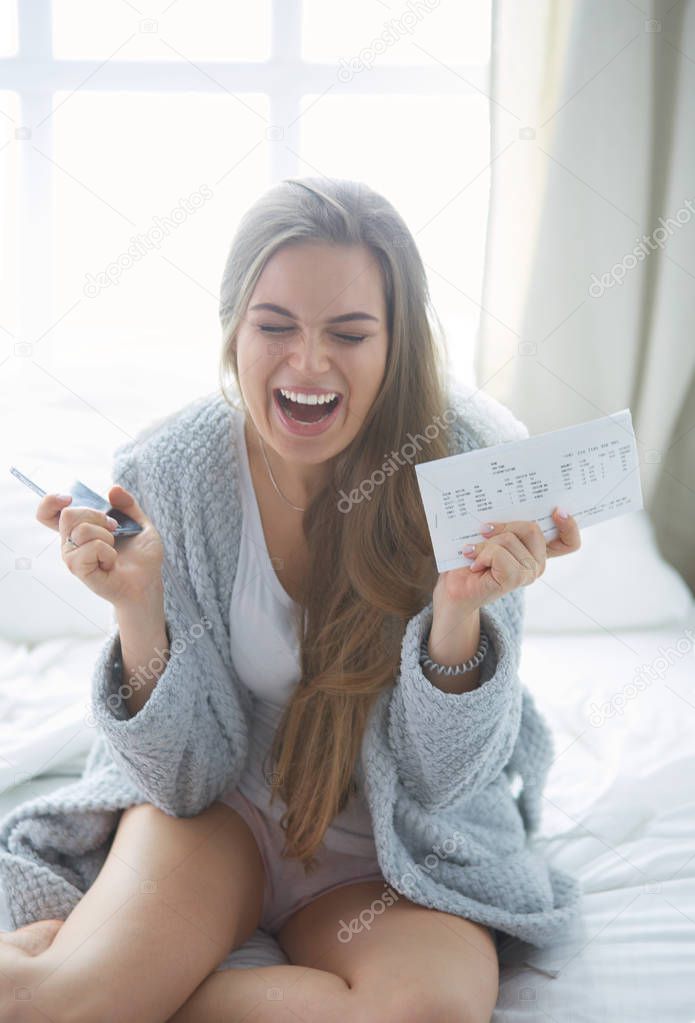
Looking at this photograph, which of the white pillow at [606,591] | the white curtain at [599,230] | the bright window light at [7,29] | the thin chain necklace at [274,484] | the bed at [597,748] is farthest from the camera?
the bright window light at [7,29]

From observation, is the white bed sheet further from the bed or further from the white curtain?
the white curtain

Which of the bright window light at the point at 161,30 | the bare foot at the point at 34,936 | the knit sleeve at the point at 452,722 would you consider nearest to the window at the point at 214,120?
the bright window light at the point at 161,30

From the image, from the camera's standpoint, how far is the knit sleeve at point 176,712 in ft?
3.53

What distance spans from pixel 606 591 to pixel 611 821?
1.97ft

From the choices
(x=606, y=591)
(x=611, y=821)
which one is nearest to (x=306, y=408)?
(x=611, y=821)

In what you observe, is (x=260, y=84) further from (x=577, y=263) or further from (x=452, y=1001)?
(x=452, y=1001)

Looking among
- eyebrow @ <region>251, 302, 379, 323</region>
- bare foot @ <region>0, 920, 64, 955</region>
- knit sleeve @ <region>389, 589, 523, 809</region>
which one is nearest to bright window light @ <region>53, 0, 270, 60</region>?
eyebrow @ <region>251, 302, 379, 323</region>

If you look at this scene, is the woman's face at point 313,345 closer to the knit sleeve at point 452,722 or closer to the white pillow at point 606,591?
the knit sleeve at point 452,722

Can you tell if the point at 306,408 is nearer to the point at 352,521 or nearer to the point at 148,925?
the point at 352,521

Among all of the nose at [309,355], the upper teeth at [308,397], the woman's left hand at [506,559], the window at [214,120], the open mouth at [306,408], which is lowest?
the woman's left hand at [506,559]

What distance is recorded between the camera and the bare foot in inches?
38.5

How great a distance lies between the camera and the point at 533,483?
100cm

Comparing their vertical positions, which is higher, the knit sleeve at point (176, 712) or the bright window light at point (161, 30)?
the bright window light at point (161, 30)

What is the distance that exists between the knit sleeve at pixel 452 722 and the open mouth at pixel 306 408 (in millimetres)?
249
